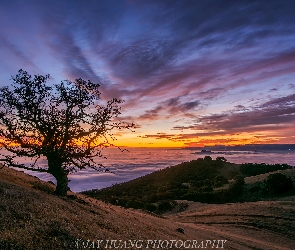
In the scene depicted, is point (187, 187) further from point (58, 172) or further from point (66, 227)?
point (66, 227)

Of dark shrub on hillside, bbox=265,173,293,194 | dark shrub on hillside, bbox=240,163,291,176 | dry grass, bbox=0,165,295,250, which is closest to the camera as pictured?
dry grass, bbox=0,165,295,250

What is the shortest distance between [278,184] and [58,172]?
34003 millimetres

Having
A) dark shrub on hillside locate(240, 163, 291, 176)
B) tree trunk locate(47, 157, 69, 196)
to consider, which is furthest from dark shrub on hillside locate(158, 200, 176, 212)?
dark shrub on hillside locate(240, 163, 291, 176)

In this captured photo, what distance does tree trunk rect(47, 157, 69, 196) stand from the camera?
50.8 feet

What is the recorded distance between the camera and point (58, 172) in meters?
15.6

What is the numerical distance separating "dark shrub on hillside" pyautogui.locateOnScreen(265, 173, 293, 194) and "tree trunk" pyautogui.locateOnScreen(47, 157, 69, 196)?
109ft

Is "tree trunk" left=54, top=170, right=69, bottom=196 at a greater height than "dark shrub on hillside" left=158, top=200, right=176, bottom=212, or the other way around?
"tree trunk" left=54, top=170, right=69, bottom=196

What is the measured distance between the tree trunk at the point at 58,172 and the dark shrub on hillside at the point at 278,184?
33.3m

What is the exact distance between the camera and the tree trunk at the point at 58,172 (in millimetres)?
15484

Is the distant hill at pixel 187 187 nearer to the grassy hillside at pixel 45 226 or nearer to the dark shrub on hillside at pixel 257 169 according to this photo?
the dark shrub on hillside at pixel 257 169

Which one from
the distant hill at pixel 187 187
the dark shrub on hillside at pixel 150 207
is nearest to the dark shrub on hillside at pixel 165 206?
the distant hill at pixel 187 187

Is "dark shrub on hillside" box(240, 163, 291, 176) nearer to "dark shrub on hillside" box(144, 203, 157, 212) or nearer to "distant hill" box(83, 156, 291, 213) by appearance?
"distant hill" box(83, 156, 291, 213)

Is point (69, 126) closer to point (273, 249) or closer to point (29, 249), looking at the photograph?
point (29, 249)

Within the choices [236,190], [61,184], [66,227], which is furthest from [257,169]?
[66,227]
